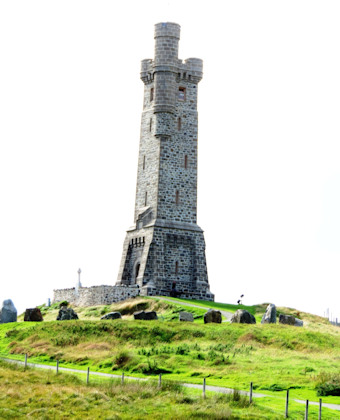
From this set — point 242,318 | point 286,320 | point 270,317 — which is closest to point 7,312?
point 242,318

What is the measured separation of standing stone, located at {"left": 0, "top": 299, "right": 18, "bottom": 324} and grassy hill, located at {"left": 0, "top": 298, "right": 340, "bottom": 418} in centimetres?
400

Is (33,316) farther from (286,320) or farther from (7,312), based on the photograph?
(286,320)

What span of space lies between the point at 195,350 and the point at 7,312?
22.2 meters

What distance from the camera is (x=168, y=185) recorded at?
2741 inches

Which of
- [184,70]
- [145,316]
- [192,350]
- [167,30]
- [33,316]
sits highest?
[167,30]

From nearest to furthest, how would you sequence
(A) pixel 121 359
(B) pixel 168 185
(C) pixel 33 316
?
(A) pixel 121 359 < (C) pixel 33 316 < (B) pixel 168 185

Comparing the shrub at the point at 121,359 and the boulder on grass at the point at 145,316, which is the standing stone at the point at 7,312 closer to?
the boulder on grass at the point at 145,316

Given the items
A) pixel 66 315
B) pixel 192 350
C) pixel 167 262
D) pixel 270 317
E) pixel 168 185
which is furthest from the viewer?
pixel 168 185

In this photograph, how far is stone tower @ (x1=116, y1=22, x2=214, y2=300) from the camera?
67875 millimetres

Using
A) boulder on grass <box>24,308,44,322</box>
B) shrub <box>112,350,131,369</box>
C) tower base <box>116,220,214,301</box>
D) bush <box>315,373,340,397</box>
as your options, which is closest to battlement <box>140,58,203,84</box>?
tower base <box>116,220,214,301</box>

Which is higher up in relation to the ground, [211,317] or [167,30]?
[167,30]

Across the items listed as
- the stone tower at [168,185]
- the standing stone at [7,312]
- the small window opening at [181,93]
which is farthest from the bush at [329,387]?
the small window opening at [181,93]

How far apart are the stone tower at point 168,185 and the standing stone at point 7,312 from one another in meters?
11.9

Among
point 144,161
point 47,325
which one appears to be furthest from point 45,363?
point 144,161
